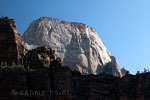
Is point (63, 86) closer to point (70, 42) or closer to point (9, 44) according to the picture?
point (9, 44)

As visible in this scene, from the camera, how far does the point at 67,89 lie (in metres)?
44.5

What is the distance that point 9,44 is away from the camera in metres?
49.7

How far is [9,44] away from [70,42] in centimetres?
6891

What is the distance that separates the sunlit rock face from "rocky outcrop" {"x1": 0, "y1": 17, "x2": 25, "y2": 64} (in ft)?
165

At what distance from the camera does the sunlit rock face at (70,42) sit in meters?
106

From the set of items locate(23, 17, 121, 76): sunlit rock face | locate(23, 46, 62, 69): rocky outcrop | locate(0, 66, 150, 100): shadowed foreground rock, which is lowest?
locate(0, 66, 150, 100): shadowed foreground rock

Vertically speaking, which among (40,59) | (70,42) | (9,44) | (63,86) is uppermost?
(70,42)

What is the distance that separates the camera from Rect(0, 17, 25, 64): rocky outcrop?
161ft

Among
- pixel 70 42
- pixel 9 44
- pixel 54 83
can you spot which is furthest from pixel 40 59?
pixel 70 42

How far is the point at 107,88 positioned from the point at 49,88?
33.8 ft

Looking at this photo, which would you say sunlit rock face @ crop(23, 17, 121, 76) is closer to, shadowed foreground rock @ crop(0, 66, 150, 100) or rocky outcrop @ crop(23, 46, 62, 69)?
rocky outcrop @ crop(23, 46, 62, 69)

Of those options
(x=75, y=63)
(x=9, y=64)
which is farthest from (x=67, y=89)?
(x=75, y=63)

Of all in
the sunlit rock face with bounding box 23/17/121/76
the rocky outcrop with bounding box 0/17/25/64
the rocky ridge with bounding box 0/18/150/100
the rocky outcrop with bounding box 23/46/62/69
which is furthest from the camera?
the sunlit rock face with bounding box 23/17/121/76

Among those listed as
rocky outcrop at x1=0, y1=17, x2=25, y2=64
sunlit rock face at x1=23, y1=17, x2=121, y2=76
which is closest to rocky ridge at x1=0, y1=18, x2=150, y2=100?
rocky outcrop at x1=0, y1=17, x2=25, y2=64
